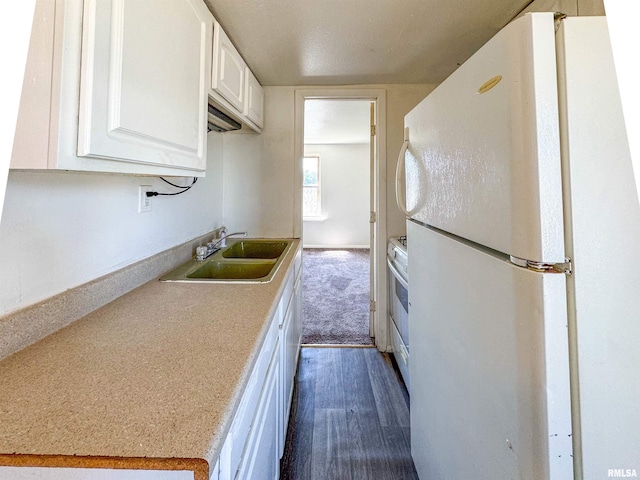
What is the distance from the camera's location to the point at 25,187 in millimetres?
742

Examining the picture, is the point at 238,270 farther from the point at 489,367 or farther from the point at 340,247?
the point at 340,247

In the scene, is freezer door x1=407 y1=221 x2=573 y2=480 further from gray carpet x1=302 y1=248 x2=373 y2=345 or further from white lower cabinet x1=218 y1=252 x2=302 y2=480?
gray carpet x1=302 y1=248 x2=373 y2=345

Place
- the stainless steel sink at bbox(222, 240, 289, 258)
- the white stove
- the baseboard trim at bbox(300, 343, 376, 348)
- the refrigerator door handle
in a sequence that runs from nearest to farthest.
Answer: the refrigerator door handle
the white stove
the stainless steel sink at bbox(222, 240, 289, 258)
the baseboard trim at bbox(300, 343, 376, 348)

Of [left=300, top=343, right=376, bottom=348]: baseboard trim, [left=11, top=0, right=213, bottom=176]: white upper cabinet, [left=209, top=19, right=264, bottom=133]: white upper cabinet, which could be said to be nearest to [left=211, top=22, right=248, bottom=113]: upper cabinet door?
[left=209, top=19, right=264, bottom=133]: white upper cabinet

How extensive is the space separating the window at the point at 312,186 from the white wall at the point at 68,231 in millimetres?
5140

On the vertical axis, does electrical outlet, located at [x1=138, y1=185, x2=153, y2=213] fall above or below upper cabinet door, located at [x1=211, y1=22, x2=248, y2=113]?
below

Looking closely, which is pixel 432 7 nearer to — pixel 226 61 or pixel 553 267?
pixel 226 61

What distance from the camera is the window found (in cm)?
638

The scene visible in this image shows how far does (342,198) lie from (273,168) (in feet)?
13.9

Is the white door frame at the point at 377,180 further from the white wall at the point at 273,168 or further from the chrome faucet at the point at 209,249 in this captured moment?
the chrome faucet at the point at 209,249

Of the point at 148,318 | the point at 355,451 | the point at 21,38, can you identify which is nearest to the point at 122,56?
the point at 21,38

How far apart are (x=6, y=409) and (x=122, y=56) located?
0.74 m

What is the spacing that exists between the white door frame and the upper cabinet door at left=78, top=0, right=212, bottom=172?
4.06 ft

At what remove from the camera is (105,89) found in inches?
24.6
